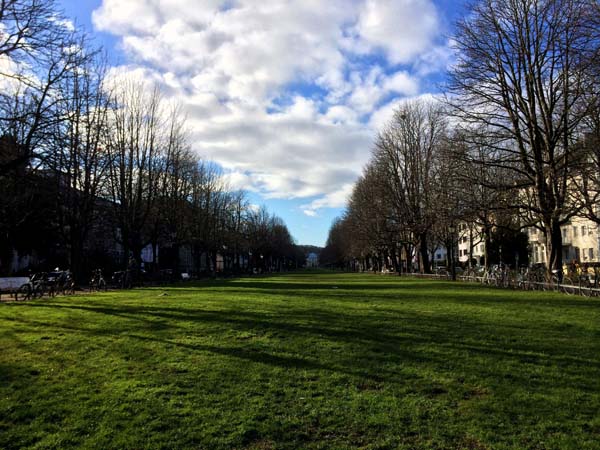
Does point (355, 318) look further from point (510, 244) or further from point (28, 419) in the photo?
point (510, 244)

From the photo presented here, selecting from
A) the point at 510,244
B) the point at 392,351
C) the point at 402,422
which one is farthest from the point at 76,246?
the point at 510,244

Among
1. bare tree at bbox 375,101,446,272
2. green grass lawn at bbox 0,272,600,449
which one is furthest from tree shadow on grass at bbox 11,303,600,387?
bare tree at bbox 375,101,446,272

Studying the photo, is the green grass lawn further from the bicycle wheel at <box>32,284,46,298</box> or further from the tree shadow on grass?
the bicycle wheel at <box>32,284,46,298</box>

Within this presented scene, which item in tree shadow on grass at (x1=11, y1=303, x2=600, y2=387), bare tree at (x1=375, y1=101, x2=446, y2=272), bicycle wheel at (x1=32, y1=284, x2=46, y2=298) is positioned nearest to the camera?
tree shadow on grass at (x1=11, y1=303, x2=600, y2=387)

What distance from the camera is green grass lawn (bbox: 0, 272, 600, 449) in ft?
18.4

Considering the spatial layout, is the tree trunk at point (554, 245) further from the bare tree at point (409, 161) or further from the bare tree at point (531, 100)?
the bare tree at point (409, 161)

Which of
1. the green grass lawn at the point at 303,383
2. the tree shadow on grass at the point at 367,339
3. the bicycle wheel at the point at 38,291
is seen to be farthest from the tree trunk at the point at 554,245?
the bicycle wheel at the point at 38,291

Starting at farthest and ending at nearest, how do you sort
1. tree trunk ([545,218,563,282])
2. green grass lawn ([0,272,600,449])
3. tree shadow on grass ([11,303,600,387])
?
tree trunk ([545,218,563,282]), tree shadow on grass ([11,303,600,387]), green grass lawn ([0,272,600,449])

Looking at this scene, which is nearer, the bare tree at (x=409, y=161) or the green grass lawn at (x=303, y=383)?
the green grass lawn at (x=303, y=383)

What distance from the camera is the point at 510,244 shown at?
63.3 meters

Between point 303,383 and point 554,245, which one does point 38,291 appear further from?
A: point 554,245

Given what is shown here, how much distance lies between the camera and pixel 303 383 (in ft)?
24.9

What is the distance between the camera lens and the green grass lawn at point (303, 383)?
221 inches

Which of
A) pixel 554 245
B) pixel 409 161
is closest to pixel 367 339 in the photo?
pixel 554 245
